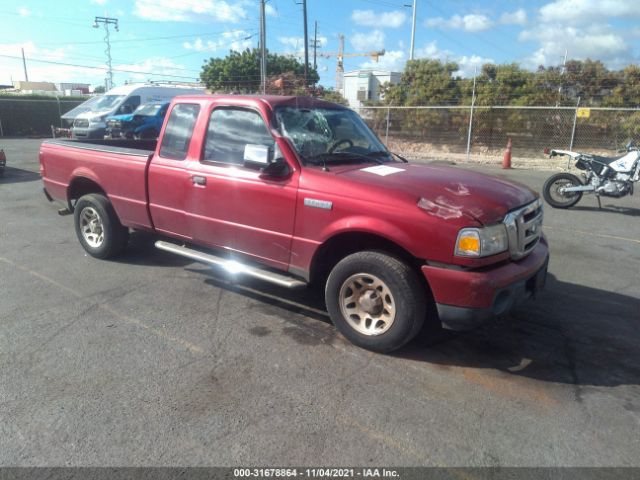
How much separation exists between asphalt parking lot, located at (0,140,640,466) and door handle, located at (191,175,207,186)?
1.13m

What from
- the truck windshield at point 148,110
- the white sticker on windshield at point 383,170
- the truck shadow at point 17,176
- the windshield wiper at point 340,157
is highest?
the truck windshield at point 148,110

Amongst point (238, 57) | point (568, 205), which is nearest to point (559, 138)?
point (568, 205)

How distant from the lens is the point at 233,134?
4.44 metres

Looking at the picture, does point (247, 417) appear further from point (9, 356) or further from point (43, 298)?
point (43, 298)

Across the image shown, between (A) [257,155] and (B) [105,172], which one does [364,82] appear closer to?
(B) [105,172]

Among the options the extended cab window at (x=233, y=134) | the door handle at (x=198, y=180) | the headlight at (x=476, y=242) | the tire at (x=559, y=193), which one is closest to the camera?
the headlight at (x=476, y=242)

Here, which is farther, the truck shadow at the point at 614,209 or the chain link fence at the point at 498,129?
the chain link fence at the point at 498,129

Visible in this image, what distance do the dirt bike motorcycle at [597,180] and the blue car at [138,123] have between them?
13.2 meters

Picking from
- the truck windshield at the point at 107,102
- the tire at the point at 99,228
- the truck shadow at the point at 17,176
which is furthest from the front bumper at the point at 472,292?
the truck windshield at the point at 107,102

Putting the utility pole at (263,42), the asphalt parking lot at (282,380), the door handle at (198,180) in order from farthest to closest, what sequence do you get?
the utility pole at (263,42), the door handle at (198,180), the asphalt parking lot at (282,380)

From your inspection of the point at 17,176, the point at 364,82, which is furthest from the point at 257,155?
the point at 364,82

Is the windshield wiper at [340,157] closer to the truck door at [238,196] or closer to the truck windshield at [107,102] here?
the truck door at [238,196]

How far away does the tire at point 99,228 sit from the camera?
18.1ft

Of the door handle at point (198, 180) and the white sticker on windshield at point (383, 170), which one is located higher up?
the white sticker on windshield at point (383, 170)
